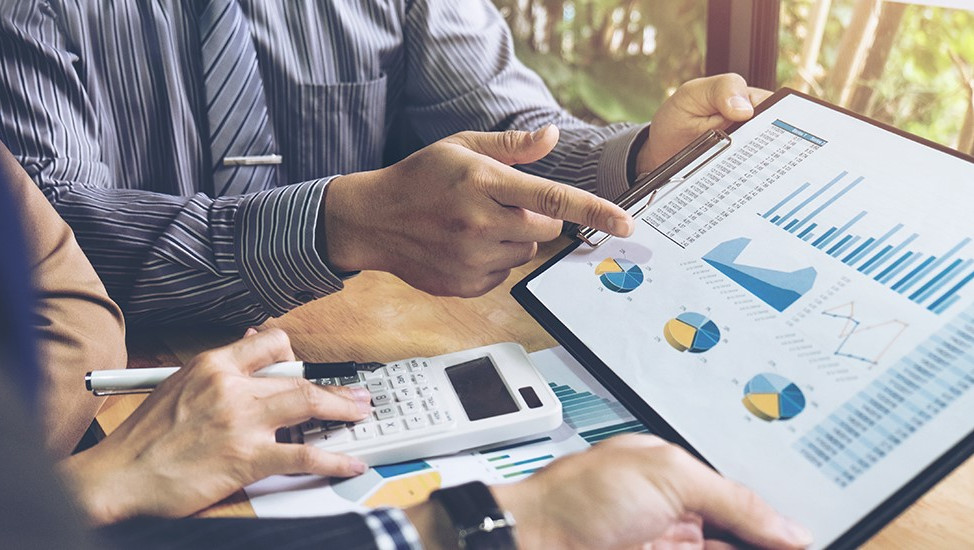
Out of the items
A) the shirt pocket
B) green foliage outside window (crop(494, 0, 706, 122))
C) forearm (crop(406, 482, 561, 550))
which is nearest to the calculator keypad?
forearm (crop(406, 482, 561, 550))

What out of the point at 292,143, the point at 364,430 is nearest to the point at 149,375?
the point at 364,430

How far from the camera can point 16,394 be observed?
1.02ft

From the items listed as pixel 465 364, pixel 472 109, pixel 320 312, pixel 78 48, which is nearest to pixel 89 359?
pixel 320 312

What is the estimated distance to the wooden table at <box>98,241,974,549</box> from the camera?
33.9 inches

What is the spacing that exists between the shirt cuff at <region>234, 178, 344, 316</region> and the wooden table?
38 millimetres

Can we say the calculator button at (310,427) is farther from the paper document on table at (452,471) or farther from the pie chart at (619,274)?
the pie chart at (619,274)

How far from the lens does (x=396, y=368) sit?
2.51ft

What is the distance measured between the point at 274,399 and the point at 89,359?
27 centimetres

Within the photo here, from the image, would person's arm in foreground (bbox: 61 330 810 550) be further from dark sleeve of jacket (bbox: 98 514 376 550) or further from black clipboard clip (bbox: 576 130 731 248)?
black clipboard clip (bbox: 576 130 731 248)

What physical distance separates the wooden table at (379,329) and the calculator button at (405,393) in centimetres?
11

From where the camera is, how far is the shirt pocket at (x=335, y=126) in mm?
1250

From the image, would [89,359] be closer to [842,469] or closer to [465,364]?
[465,364]

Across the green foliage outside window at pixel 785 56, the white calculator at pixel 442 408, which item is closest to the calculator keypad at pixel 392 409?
the white calculator at pixel 442 408

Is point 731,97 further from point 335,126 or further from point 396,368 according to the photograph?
point 335,126
